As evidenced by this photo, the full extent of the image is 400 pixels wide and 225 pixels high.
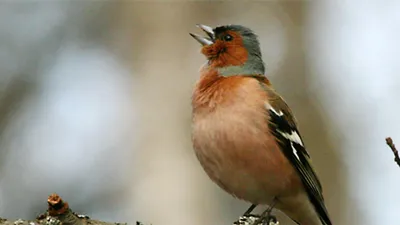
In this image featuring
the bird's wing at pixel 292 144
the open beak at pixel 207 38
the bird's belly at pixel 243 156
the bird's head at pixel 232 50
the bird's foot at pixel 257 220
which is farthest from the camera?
the open beak at pixel 207 38

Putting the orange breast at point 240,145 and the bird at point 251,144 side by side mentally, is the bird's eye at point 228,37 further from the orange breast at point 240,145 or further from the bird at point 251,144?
the orange breast at point 240,145

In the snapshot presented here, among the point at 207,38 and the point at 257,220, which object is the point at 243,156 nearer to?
the point at 257,220

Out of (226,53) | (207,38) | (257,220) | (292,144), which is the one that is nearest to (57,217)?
(257,220)

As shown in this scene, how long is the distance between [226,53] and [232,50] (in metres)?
0.06

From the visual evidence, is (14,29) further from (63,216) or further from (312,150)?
(63,216)

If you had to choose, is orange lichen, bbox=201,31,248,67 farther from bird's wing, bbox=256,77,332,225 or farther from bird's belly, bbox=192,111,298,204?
bird's belly, bbox=192,111,298,204

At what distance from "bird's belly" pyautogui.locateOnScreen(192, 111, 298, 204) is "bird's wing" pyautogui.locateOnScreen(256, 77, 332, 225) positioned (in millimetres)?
67

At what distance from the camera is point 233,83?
4.10 metres

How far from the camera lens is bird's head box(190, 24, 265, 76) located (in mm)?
4397

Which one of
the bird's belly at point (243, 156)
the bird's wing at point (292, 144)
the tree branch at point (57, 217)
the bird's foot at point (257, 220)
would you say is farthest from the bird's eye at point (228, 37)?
the tree branch at point (57, 217)

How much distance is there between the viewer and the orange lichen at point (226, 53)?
4.42 m

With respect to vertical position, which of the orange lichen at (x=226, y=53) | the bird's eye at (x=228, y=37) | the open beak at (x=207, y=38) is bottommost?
the orange lichen at (x=226, y=53)

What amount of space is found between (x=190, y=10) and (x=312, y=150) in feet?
7.79

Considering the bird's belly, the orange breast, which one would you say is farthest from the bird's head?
the bird's belly
